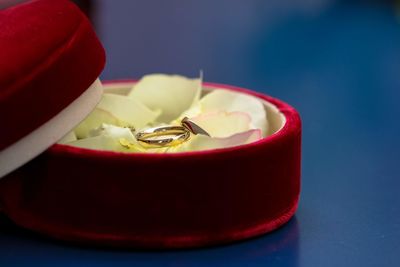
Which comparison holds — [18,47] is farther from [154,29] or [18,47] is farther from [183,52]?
[154,29]

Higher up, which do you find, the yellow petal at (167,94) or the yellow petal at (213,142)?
the yellow petal at (213,142)

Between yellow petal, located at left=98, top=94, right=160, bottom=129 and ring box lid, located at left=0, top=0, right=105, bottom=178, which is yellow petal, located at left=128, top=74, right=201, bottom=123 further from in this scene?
ring box lid, located at left=0, top=0, right=105, bottom=178

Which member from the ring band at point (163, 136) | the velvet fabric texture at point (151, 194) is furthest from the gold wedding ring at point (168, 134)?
the velvet fabric texture at point (151, 194)

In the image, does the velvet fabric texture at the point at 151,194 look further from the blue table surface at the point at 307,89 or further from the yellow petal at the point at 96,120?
the yellow petal at the point at 96,120

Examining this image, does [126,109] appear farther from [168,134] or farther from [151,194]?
[151,194]

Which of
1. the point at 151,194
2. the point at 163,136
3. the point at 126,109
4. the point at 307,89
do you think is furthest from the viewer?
the point at 307,89

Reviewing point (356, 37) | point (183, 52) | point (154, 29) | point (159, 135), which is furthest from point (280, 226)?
point (154, 29)

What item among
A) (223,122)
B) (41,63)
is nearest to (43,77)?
(41,63)
